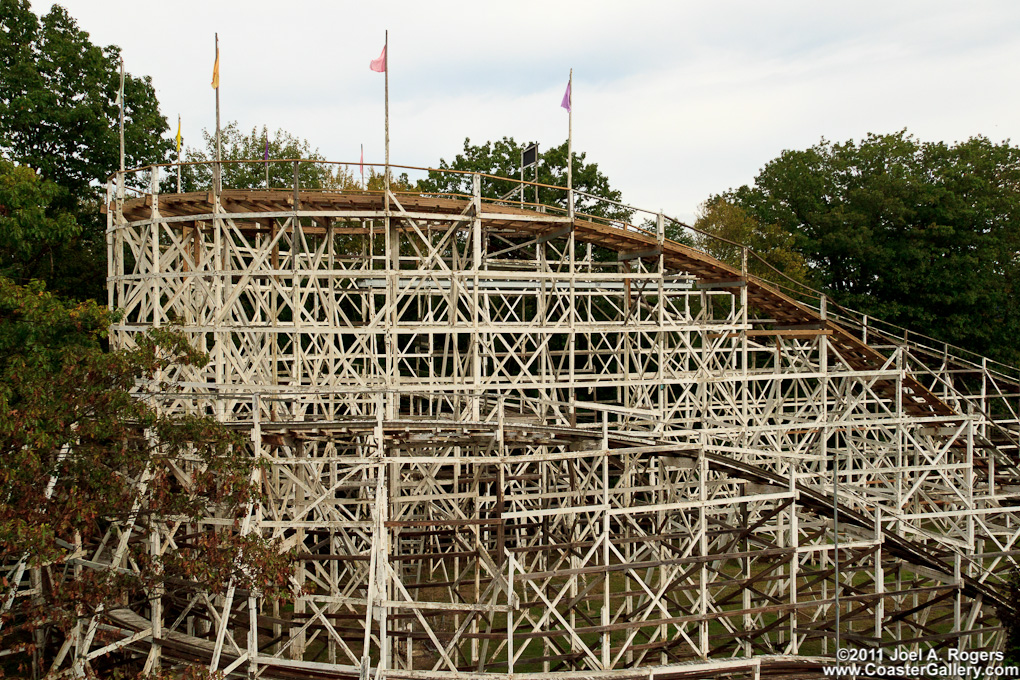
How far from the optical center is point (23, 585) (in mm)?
15312

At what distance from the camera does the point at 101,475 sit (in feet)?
37.4

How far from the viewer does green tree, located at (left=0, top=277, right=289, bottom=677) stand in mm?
11023

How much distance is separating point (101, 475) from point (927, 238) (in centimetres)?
3430

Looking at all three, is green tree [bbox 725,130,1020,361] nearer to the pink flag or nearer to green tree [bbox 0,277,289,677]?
the pink flag

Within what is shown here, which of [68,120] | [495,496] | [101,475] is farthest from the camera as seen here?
[68,120]

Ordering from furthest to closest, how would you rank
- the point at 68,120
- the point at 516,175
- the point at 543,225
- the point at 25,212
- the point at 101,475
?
the point at 516,175, the point at 68,120, the point at 543,225, the point at 25,212, the point at 101,475

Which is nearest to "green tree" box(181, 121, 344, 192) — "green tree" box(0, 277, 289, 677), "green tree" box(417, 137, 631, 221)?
"green tree" box(417, 137, 631, 221)

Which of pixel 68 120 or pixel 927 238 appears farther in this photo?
pixel 927 238

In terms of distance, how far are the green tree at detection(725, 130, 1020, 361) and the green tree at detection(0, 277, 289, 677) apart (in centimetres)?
2997

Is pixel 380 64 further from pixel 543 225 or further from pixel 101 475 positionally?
pixel 101 475

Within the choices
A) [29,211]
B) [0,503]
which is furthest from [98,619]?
[29,211]

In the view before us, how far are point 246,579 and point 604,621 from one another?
5768 millimetres

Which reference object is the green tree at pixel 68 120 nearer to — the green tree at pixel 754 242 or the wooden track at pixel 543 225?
the wooden track at pixel 543 225

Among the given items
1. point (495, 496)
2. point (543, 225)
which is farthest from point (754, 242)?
point (495, 496)
